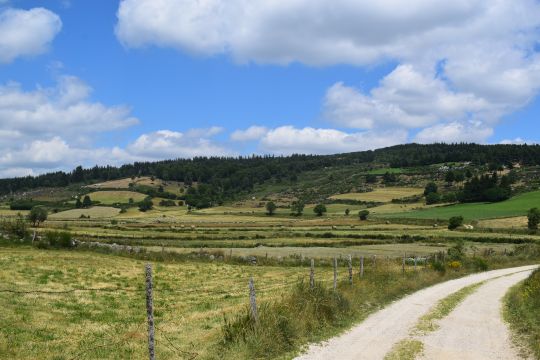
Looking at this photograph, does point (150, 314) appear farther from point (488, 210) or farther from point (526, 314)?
point (488, 210)

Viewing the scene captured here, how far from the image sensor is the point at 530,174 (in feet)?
582

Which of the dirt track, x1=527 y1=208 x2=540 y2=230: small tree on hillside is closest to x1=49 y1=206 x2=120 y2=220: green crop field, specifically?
x1=527 y1=208 x2=540 y2=230: small tree on hillside

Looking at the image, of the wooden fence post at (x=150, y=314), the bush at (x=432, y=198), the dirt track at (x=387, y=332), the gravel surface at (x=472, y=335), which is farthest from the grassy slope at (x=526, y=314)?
the bush at (x=432, y=198)

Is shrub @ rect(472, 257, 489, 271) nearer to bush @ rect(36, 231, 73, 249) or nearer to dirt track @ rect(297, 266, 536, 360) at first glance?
dirt track @ rect(297, 266, 536, 360)

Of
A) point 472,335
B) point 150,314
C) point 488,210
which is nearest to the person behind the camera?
point 150,314

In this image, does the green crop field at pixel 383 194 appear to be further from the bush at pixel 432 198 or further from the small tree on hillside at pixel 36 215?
the small tree on hillside at pixel 36 215

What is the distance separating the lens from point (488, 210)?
395 ft

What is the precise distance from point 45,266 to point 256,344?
26317mm

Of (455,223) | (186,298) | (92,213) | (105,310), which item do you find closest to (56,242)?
(186,298)

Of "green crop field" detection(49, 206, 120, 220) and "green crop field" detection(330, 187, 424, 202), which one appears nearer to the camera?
"green crop field" detection(49, 206, 120, 220)

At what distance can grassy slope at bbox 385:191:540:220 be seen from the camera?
11306cm

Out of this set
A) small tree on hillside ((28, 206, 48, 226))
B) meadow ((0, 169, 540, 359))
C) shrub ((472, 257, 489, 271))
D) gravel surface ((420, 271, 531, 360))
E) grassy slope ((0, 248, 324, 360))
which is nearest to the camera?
gravel surface ((420, 271, 531, 360))

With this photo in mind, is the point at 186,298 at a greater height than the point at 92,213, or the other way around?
the point at 186,298

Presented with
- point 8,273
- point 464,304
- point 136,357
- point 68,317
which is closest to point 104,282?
point 8,273
